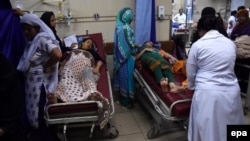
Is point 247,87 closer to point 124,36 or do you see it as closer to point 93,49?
point 124,36

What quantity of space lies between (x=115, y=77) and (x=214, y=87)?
170 cm

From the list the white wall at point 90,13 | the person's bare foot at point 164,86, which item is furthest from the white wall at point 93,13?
the person's bare foot at point 164,86

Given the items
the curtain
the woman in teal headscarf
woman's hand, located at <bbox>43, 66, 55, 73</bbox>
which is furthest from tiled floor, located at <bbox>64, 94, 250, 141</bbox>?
the curtain

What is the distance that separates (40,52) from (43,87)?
32 cm

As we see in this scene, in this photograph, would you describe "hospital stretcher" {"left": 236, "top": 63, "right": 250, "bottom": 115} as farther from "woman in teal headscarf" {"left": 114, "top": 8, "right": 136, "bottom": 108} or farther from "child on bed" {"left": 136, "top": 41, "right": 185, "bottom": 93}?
"woman in teal headscarf" {"left": 114, "top": 8, "right": 136, "bottom": 108}

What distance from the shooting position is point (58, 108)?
2.03 m

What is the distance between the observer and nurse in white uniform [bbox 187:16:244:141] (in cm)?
176

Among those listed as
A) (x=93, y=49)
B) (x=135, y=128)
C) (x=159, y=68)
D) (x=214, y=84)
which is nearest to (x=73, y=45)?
(x=93, y=49)

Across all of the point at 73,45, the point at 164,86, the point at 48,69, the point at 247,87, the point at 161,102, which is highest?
the point at 73,45

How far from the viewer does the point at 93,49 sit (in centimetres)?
313

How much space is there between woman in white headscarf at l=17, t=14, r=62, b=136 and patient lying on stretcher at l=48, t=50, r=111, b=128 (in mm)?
282

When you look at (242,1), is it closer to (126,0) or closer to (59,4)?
(126,0)

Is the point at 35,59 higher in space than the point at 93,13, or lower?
lower

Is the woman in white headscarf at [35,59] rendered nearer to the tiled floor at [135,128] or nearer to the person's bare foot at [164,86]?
the tiled floor at [135,128]
